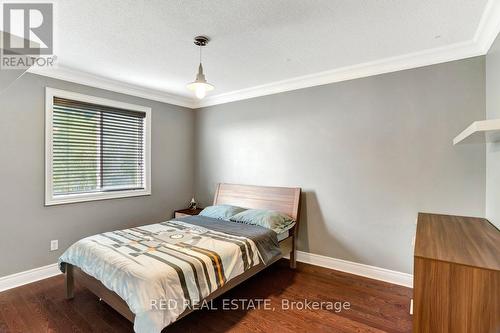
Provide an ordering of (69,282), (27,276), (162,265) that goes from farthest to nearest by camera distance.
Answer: (27,276), (69,282), (162,265)

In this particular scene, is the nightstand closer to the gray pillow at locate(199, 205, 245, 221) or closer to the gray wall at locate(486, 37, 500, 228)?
the gray pillow at locate(199, 205, 245, 221)

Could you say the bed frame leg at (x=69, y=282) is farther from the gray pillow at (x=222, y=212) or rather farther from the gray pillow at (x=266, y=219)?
the gray pillow at (x=266, y=219)

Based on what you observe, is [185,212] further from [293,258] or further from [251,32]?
[251,32]

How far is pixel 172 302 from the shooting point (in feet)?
5.83

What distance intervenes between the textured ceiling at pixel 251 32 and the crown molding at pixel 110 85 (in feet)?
0.49

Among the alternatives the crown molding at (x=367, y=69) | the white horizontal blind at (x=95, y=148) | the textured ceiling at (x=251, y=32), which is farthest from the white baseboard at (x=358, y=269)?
the white horizontal blind at (x=95, y=148)

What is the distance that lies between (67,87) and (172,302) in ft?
9.75

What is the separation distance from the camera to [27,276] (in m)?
2.85

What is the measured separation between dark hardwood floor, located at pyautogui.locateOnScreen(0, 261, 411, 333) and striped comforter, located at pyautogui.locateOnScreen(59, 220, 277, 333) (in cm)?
37

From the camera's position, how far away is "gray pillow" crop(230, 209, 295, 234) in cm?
306

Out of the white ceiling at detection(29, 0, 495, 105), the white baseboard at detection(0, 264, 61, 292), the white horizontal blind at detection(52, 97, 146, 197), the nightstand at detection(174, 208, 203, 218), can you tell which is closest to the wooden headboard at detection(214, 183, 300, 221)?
the nightstand at detection(174, 208, 203, 218)

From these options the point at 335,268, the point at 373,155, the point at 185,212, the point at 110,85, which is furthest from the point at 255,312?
the point at 110,85

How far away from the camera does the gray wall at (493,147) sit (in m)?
2.02

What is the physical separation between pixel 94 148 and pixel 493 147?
14.7ft
